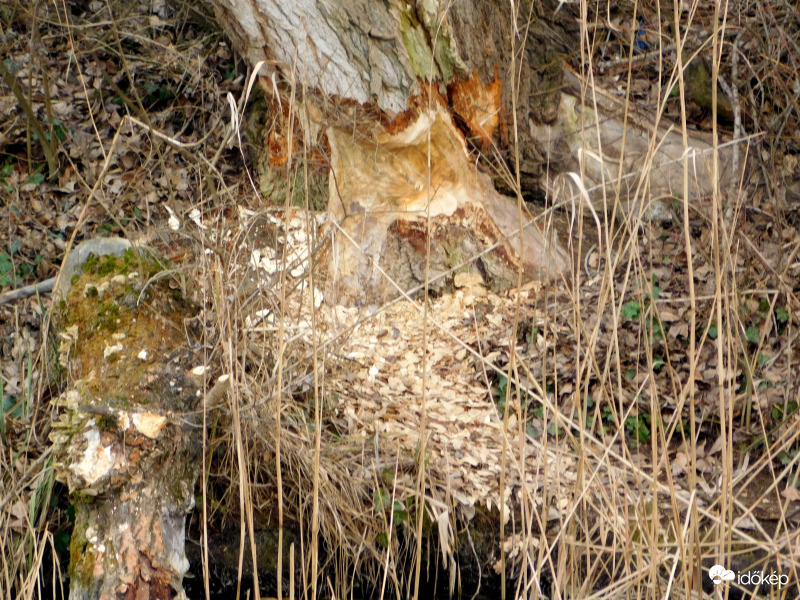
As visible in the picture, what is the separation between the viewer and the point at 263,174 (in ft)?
14.2

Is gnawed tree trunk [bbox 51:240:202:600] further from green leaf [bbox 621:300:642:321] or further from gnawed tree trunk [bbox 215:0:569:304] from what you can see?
green leaf [bbox 621:300:642:321]

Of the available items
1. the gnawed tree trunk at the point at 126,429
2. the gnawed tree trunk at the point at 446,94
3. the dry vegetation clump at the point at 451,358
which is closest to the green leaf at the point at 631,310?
the dry vegetation clump at the point at 451,358

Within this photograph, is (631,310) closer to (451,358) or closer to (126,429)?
(451,358)

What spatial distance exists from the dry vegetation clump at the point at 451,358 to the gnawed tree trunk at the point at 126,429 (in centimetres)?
14

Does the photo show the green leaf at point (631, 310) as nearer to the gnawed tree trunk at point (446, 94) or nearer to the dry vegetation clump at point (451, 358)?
the dry vegetation clump at point (451, 358)

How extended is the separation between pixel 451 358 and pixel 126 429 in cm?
160

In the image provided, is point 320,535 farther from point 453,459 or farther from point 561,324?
point 561,324

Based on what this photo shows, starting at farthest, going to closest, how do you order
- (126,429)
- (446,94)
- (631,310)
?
(446,94) → (631,310) → (126,429)

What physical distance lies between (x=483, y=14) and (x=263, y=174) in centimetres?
155

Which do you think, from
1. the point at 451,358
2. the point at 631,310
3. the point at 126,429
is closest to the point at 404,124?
the point at 451,358

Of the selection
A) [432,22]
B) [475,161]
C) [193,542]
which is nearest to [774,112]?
[475,161]

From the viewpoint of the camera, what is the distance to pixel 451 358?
348cm

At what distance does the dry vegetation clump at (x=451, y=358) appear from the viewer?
1705mm

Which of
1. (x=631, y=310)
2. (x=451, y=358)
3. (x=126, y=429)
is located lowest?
(x=451, y=358)
